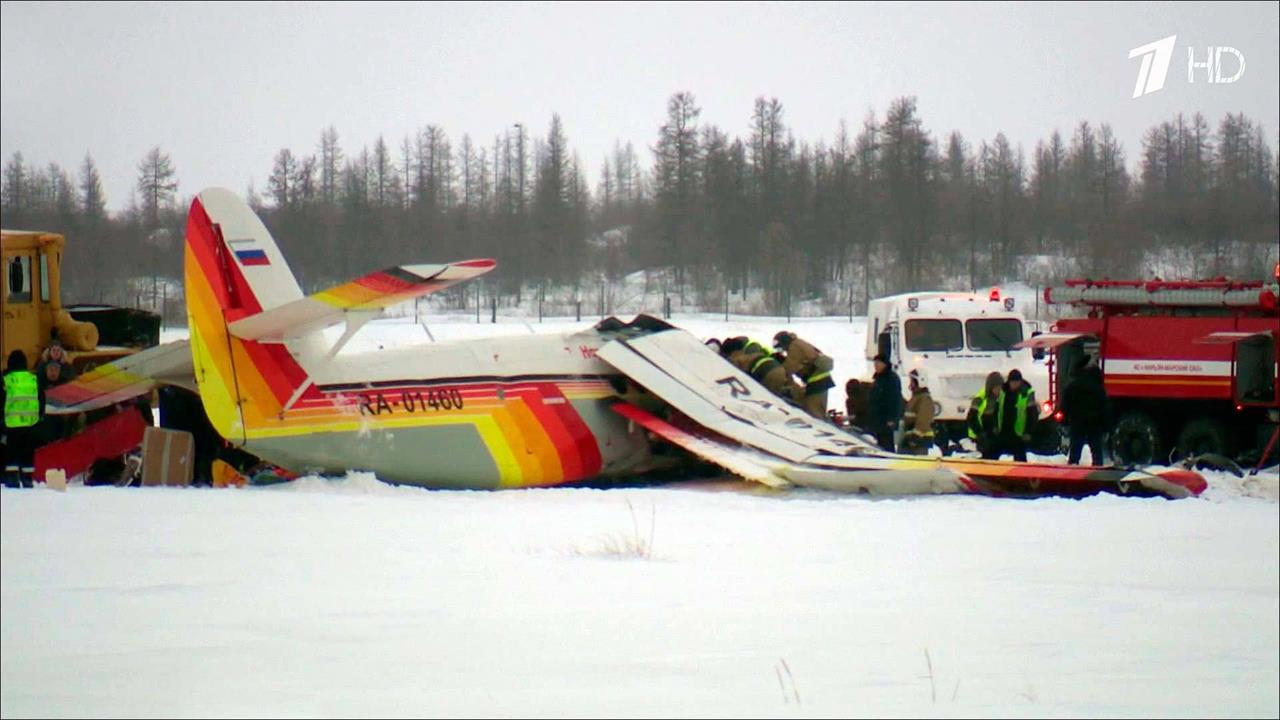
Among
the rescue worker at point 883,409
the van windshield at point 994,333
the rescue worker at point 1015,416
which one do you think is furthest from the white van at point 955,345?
the rescue worker at point 1015,416

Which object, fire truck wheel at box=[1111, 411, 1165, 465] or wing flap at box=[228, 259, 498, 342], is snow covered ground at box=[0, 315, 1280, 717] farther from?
fire truck wheel at box=[1111, 411, 1165, 465]

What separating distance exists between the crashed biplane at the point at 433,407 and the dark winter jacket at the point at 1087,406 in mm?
2693

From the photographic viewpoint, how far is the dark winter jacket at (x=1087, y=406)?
14.8m

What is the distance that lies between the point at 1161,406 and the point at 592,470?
24.7ft

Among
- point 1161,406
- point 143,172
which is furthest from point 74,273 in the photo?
point 1161,406

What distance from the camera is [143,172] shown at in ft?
117

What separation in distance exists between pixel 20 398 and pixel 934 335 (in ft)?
43.3

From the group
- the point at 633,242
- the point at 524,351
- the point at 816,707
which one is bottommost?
the point at 816,707

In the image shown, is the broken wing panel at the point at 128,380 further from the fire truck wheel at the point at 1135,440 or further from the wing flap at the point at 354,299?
the fire truck wheel at the point at 1135,440

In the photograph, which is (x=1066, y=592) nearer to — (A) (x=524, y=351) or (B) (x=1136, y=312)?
(A) (x=524, y=351)

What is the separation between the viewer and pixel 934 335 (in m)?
21.3

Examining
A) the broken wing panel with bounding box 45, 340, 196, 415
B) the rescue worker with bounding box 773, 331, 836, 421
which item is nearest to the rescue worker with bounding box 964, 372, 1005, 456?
the rescue worker with bounding box 773, 331, 836, 421

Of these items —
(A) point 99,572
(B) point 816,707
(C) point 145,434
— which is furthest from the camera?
(C) point 145,434

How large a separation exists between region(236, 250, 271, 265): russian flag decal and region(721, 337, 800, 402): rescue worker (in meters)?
5.24
